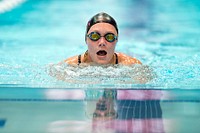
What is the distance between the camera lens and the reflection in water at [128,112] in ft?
6.82

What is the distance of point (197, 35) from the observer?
5.54m

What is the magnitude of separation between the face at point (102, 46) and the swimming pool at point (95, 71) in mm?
89

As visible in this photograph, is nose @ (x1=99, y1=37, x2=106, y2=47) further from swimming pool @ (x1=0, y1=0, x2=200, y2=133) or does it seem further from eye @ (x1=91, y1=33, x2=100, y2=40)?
swimming pool @ (x1=0, y1=0, x2=200, y2=133)

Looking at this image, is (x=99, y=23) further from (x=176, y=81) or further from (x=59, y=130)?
(x=59, y=130)

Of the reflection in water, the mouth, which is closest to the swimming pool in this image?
the reflection in water

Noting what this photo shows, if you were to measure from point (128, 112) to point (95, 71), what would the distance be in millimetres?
951

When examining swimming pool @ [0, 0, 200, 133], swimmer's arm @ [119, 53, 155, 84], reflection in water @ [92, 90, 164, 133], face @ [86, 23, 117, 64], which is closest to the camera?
reflection in water @ [92, 90, 164, 133]

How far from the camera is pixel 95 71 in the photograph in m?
3.17

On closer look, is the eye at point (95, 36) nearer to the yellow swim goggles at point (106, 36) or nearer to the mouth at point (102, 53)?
the yellow swim goggles at point (106, 36)

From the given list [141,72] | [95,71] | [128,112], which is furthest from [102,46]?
[128,112]

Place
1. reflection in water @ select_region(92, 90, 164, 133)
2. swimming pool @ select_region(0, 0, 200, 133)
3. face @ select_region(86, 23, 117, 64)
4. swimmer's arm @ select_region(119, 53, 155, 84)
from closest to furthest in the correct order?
reflection in water @ select_region(92, 90, 164, 133)
swimming pool @ select_region(0, 0, 200, 133)
swimmer's arm @ select_region(119, 53, 155, 84)
face @ select_region(86, 23, 117, 64)

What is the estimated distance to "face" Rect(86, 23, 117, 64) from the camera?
10.2 ft

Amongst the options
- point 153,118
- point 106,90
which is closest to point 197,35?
point 106,90

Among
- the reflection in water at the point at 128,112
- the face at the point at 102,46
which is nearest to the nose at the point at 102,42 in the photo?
the face at the point at 102,46
